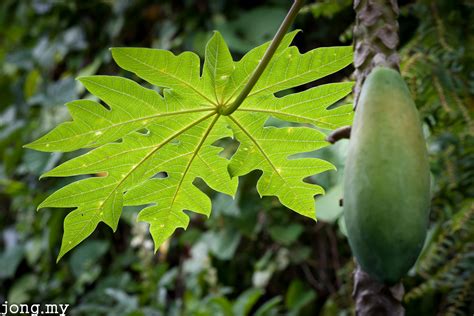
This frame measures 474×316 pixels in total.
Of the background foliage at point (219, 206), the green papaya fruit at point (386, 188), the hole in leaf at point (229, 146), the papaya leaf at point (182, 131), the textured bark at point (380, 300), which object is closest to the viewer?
the green papaya fruit at point (386, 188)

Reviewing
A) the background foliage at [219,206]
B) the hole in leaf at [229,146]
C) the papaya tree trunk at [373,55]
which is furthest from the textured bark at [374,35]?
the hole in leaf at [229,146]

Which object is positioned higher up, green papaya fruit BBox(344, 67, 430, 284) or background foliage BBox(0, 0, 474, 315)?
green papaya fruit BBox(344, 67, 430, 284)

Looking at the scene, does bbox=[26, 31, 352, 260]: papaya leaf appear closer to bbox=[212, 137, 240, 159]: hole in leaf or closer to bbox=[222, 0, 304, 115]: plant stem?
bbox=[222, 0, 304, 115]: plant stem

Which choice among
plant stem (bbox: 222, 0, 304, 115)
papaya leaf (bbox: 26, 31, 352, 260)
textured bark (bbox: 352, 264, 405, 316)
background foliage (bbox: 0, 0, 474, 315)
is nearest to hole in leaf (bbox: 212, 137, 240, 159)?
background foliage (bbox: 0, 0, 474, 315)

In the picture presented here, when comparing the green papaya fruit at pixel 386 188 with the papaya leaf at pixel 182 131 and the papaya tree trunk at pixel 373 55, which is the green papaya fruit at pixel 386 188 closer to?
the papaya tree trunk at pixel 373 55

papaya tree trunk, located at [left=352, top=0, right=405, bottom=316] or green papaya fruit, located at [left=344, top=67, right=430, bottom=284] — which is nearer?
green papaya fruit, located at [left=344, top=67, right=430, bottom=284]

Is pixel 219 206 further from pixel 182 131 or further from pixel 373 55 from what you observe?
pixel 373 55

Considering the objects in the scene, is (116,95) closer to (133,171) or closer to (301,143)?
(133,171)
